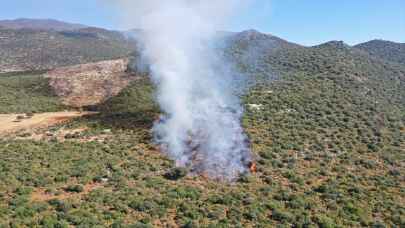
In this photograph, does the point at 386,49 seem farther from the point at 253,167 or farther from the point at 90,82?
the point at 253,167

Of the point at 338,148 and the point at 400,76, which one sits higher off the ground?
the point at 400,76

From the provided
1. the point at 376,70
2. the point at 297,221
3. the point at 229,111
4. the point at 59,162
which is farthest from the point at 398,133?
the point at 59,162

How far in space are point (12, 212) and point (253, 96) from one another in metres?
31.9

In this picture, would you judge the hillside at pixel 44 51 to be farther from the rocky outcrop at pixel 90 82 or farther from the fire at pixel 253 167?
the fire at pixel 253 167

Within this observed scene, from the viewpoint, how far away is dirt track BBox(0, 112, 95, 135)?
4017cm

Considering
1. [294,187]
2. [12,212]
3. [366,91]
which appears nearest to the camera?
[12,212]

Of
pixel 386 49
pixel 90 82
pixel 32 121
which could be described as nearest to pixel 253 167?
pixel 32 121

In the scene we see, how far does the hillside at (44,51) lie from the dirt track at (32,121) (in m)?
59.5

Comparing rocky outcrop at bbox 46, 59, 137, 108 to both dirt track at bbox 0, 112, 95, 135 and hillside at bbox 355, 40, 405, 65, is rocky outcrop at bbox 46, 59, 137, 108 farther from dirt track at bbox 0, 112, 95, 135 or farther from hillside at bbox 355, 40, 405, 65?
hillside at bbox 355, 40, 405, 65

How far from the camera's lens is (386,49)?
95.2 m

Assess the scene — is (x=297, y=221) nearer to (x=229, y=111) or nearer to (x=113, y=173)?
(x=113, y=173)

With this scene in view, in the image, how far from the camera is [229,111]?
1518 inches

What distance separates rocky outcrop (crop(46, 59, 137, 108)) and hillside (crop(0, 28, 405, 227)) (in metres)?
7.11

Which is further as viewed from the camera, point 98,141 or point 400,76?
point 400,76
